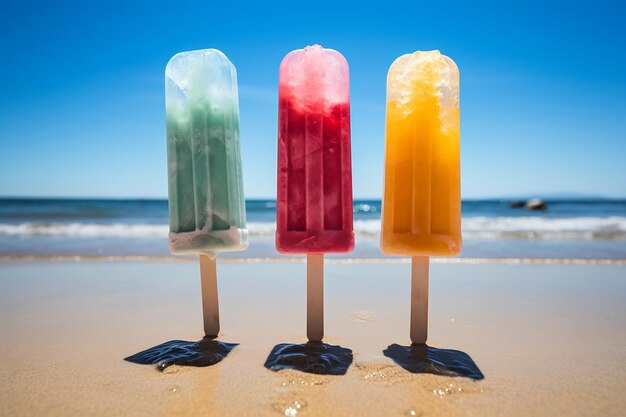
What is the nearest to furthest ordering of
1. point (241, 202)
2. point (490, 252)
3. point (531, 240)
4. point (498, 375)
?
point (498, 375), point (241, 202), point (490, 252), point (531, 240)

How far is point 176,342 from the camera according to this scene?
2.43m

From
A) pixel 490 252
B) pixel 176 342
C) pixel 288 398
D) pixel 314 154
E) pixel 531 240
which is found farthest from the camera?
pixel 531 240

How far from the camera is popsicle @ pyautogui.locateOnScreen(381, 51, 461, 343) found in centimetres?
211

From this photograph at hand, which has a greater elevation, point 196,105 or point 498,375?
point 196,105

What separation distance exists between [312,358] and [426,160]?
118 centimetres

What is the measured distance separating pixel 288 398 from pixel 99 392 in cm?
85

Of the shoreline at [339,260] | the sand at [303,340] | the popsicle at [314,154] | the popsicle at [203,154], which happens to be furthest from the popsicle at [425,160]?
the shoreline at [339,260]

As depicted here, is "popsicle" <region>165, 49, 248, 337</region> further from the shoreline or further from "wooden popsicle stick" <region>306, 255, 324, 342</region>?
the shoreline

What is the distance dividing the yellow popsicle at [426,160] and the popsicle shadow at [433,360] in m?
0.54

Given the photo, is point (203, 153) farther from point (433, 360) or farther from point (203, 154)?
point (433, 360)

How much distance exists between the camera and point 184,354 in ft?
7.17

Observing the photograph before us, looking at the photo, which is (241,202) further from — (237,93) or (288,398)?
(288,398)

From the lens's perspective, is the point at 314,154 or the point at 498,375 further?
the point at 314,154

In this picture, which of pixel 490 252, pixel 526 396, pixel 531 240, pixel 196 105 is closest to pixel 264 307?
pixel 196 105
